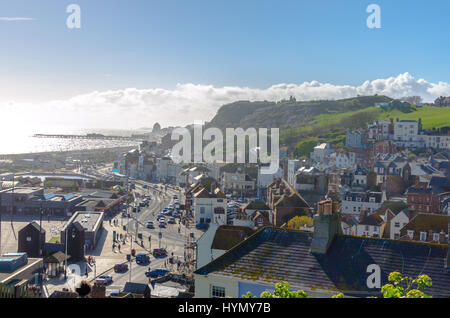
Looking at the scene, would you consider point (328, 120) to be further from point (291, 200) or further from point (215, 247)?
point (215, 247)

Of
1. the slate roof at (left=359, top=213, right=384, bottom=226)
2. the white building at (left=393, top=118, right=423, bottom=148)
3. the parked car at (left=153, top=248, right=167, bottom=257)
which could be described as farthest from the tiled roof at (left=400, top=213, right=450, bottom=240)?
the white building at (left=393, top=118, right=423, bottom=148)

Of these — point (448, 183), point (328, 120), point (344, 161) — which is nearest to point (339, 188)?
point (448, 183)

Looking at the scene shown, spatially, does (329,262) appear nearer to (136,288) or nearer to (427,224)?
(136,288)

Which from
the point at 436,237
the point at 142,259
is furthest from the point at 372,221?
the point at 142,259

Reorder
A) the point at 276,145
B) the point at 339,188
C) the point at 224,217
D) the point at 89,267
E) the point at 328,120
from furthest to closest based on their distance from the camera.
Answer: the point at 328,120, the point at 276,145, the point at 339,188, the point at 224,217, the point at 89,267

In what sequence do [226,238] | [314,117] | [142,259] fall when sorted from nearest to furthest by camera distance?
[226,238], [142,259], [314,117]

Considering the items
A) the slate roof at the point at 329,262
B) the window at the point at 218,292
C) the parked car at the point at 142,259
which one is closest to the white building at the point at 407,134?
the parked car at the point at 142,259

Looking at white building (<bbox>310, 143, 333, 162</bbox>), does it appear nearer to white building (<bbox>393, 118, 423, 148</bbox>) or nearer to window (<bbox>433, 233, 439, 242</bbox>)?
white building (<bbox>393, 118, 423, 148</bbox>)

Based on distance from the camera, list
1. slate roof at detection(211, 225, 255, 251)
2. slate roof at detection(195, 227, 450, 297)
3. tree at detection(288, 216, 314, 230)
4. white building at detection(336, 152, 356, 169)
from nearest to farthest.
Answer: slate roof at detection(195, 227, 450, 297) < slate roof at detection(211, 225, 255, 251) < tree at detection(288, 216, 314, 230) < white building at detection(336, 152, 356, 169)
